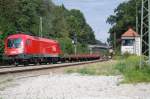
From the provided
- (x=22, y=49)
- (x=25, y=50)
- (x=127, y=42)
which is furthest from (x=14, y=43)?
(x=127, y=42)

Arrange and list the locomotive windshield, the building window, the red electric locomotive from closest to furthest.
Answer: the red electric locomotive < the locomotive windshield < the building window

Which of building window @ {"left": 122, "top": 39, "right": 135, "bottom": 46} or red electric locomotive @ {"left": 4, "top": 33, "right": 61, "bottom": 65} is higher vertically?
building window @ {"left": 122, "top": 39, "right": 135, "bottom": 46}

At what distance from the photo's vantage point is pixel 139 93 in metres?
18.4

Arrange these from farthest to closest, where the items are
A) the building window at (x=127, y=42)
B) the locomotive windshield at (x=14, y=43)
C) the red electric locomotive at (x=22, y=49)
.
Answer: the building window at (x=127, y=42)
the locomotive windshield at (x=14, y=43)
the red electric locomotive at (x=22, y=49)

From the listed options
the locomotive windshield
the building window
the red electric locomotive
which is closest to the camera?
the red electric locomotive

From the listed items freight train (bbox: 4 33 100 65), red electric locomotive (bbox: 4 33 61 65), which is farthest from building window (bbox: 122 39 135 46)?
red electric locomotive (bbox: 4 33 61 65)

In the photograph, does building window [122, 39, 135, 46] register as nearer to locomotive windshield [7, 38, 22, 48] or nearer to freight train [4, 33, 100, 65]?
freight train [4, 33, 100, 65]

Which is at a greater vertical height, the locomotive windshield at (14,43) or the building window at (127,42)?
the building window at (127,42)

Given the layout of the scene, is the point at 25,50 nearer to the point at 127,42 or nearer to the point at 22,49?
the point at 22,49

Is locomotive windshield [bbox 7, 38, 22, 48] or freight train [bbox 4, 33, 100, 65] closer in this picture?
freight train [bbox 4, 33, 100, 65]

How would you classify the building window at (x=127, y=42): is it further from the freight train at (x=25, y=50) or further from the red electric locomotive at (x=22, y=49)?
the red electric locomotive at (x=22, y=49)

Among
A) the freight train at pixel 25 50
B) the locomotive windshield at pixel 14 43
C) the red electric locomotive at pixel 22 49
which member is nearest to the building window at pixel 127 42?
the freight train at pixel 25 50

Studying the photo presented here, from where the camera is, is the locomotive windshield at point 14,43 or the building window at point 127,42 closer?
the locomotive windshield at point 14,43

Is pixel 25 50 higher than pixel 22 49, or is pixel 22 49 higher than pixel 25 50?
pixel 22 49
